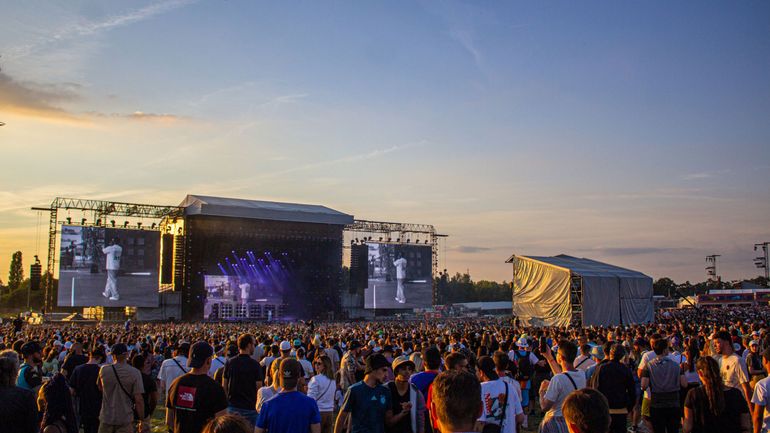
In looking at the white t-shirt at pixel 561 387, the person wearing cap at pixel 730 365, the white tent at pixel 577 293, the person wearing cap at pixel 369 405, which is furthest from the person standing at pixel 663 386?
the white tent at pixel 577 293

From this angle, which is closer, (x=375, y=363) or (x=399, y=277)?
(x=375, y=363)

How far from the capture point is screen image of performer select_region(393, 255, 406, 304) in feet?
189

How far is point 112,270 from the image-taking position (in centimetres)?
4609

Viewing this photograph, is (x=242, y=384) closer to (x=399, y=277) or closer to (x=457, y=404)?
(x=457, y=404)

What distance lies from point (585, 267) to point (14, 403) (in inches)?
1483

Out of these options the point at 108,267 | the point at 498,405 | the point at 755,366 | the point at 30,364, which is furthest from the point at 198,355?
the point at 108,267

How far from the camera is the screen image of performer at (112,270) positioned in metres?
45.9

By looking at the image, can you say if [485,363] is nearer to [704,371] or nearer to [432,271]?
[704,371]

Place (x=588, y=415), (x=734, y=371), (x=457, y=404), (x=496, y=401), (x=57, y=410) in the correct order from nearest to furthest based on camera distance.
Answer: (x=588, y=415) → (x=457, y=404) → (x=496, y=401) → (x=57, y=410) → (x=734, y=371)

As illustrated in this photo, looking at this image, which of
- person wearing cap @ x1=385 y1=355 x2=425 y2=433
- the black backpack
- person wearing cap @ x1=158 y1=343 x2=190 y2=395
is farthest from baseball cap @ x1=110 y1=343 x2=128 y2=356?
the black backpack

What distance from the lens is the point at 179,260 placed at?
1971 inches

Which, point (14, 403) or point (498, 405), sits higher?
point (14, 403)

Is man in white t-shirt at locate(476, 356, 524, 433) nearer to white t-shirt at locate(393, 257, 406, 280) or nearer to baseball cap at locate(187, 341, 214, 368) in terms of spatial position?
baseball cap at locate(187, 341, 214, 368)

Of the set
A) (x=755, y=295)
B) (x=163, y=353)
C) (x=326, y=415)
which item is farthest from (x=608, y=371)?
(x=755, y=295)
